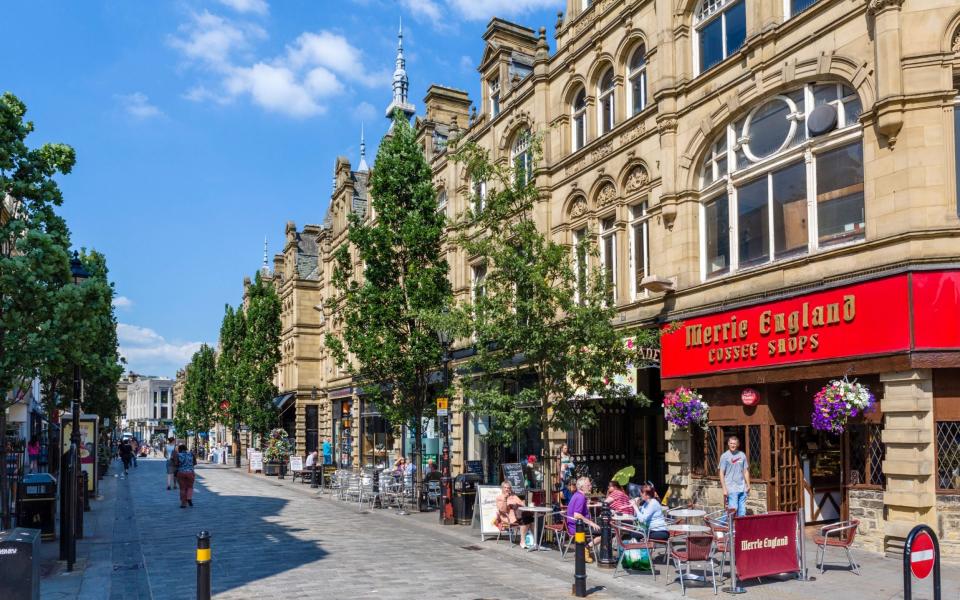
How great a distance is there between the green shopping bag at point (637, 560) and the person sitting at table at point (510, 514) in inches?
110

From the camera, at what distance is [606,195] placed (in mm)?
21094

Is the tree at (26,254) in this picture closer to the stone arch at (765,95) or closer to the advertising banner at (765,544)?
the advertising banner at (765,544)

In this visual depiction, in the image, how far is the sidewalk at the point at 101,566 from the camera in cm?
1125

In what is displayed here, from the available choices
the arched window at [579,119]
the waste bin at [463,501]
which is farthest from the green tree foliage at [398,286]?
the waste bin at [463,501]

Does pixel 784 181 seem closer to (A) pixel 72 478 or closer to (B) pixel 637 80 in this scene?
(B) pixel 637 80

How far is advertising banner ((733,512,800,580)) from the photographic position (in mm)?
10477

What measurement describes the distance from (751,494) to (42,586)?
39.8ft

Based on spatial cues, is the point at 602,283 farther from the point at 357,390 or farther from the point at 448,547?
the point at 357,390

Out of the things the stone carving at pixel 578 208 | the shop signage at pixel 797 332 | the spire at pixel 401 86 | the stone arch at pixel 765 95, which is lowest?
the shop signage at pixel 797 332

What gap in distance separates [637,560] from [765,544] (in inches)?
87.0

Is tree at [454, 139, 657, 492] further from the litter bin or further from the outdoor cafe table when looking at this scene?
the litter bin

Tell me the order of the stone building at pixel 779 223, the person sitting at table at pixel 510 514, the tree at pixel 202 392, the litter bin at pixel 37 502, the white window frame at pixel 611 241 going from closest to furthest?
the stone building at pixel 779 223
the person sitting at table at pixel 510 514
the litter bin at pixel 37 502
the white window frame at pixel 611 241
the tree at pixel 202 392

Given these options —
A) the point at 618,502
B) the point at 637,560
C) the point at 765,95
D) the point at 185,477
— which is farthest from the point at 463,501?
the point at 765,95

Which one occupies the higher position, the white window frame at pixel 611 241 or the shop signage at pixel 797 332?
the white window frame at pixel 611 241
